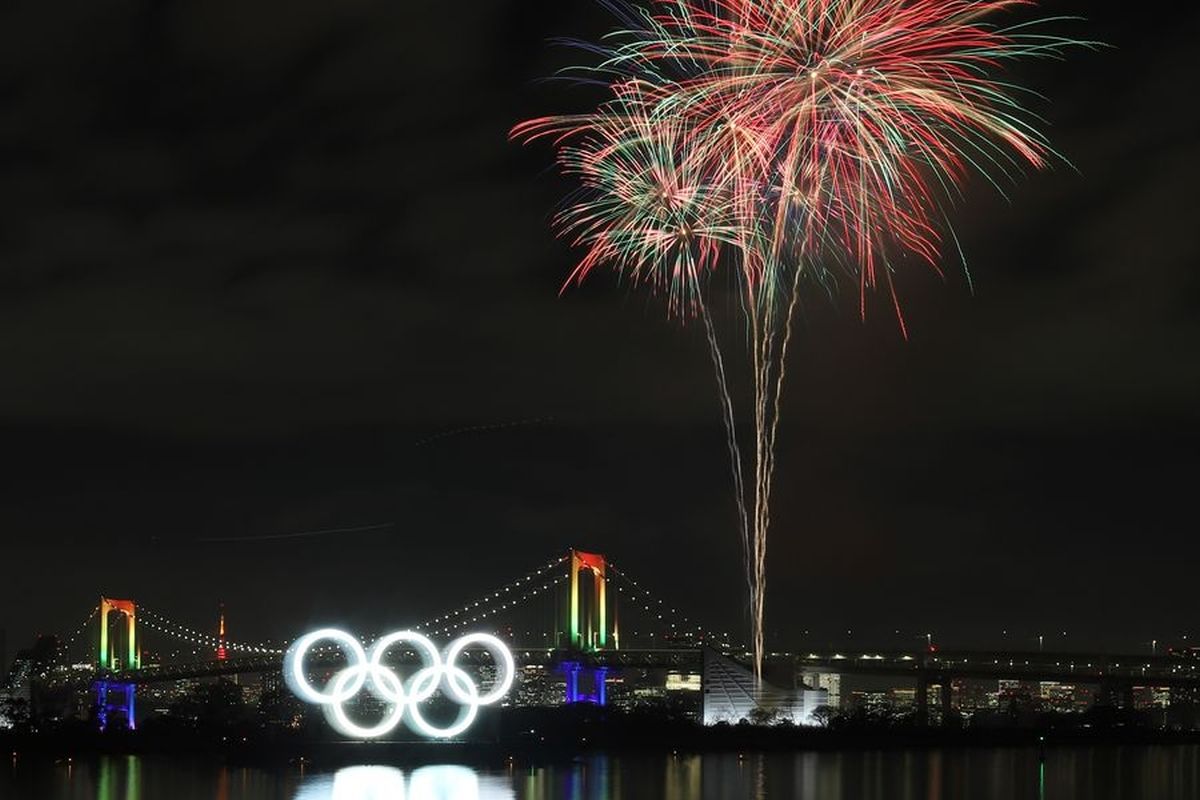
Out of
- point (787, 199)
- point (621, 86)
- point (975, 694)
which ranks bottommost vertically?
point (975, 694)

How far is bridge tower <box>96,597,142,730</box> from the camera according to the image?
78500 millimetres

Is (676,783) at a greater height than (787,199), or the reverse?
(787,199)

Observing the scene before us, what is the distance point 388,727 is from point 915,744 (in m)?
19.1

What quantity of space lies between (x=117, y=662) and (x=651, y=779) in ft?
175

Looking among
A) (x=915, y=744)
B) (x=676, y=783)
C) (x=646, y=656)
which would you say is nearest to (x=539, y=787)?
(x=676, y=783)

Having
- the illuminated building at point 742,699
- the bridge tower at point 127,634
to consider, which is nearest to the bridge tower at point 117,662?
the bridge tower at point 127,634

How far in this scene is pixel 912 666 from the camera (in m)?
73.0

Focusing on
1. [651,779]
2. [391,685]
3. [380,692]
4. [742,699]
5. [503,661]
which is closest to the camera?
[651,779]

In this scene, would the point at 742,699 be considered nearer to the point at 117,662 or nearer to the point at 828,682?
the point at 828,682

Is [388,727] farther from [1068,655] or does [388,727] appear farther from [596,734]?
[1068,655]

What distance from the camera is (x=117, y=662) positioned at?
282 ft

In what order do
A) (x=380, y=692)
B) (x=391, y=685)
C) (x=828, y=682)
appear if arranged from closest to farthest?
(x=380, y=692) < (x=391, y=685) < (x=828, y=682)

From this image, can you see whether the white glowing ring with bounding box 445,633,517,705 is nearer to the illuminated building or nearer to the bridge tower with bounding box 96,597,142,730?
the illuminated building

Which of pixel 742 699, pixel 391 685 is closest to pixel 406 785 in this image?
pixel 391 685
